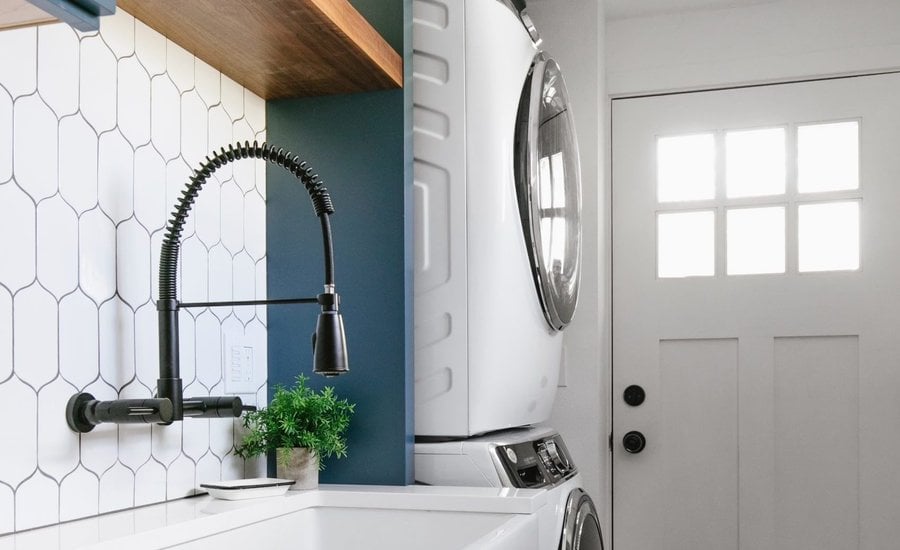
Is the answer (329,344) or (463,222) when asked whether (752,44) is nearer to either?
(463,222)

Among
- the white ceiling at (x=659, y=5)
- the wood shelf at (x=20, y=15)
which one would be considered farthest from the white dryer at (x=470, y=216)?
the white ceiling at (x=659, y=5)

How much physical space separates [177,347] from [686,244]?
1.96 meters

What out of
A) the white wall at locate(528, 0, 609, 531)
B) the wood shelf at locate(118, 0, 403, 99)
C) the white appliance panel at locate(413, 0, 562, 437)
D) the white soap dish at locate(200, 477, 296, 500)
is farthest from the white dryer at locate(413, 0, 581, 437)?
the white wall at locate(528, 0, 609, 531)

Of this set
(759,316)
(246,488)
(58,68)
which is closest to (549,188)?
(246,488)

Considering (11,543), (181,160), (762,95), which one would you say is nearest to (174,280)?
(181,160)

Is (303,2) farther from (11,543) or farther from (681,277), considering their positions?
(681,277)

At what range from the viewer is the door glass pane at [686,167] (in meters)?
3.01

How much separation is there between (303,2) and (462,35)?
55cm

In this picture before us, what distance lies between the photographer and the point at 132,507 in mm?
1467

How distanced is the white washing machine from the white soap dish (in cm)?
33

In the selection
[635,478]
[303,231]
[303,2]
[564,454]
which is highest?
[303,2]

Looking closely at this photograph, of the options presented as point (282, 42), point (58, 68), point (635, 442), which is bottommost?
point (635, 442)

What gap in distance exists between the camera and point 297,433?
5.64ft

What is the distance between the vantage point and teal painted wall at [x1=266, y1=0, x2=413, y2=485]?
1833 mm
